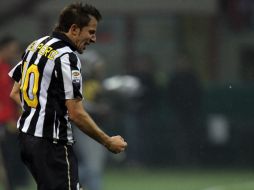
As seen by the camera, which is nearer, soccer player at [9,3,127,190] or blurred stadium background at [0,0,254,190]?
soccer player at [9,3,127,190]

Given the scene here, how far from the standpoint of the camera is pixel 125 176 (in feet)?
51.2

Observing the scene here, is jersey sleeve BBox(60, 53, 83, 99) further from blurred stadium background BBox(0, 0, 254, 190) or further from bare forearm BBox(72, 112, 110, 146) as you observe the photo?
blurred stadium background BBox(0, 0, 254, 190)

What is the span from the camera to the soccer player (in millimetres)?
7199

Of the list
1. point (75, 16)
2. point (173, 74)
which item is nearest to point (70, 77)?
point (75, 16)

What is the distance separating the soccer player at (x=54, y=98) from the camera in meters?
7.20

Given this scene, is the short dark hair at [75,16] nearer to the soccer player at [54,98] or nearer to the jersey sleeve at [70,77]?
the soccer player at [54,98]

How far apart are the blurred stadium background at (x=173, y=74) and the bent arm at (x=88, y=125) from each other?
8.58 metres

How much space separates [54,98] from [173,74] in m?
9.11

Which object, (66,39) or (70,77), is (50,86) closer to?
(70,77)

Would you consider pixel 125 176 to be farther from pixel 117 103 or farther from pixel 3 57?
pixel 3 57

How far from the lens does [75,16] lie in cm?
729

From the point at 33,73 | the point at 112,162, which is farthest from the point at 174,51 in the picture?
the point at 33,73

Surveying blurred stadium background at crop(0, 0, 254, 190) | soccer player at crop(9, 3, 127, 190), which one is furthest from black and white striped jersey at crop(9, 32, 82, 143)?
blurred stadium background at crop(0, 0, 254, 190)

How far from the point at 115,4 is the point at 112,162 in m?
2.19
